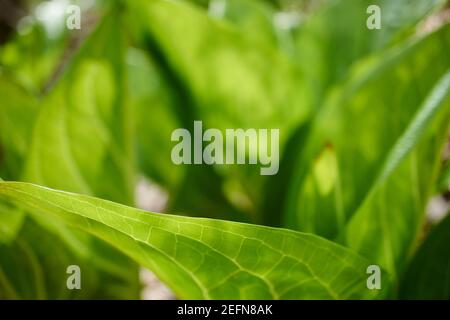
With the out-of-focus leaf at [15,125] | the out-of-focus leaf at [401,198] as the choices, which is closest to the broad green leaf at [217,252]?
the out-of-focus leaf at [401,198]

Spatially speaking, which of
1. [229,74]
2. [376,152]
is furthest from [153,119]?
[376,152]

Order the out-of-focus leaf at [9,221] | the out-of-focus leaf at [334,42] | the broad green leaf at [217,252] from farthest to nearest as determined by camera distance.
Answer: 1. the out-of-focus leaf at [334,42]
2. the out-of-focus leaf at [9,221]
3. the broad green leaf at [217,252]

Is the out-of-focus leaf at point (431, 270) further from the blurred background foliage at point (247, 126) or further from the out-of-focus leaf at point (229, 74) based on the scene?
the out-of-focus leaf at point (229, 74)

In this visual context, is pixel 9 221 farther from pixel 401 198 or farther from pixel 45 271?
pixel 401 198

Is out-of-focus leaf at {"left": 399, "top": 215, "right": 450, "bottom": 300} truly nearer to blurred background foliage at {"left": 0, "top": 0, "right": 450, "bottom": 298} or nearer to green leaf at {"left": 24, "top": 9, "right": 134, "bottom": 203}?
blurred background foliage at {"left": 0, "top": 0, "right": 450, "bottom": 298}

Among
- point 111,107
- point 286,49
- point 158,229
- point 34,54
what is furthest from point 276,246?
point 34,54

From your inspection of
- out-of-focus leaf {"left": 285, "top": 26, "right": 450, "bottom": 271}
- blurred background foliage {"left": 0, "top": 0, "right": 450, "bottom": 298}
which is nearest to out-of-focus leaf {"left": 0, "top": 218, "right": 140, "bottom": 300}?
blurred background foliage {"left": 0, "top": 0, "right": 450, "bottom": 298}
